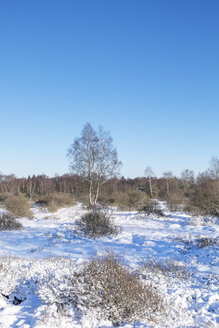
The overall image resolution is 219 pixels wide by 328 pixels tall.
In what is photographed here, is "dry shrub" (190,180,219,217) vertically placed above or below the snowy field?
above

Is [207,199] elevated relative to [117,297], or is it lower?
elevated

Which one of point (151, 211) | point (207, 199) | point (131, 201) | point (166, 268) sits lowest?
point (166, 268)

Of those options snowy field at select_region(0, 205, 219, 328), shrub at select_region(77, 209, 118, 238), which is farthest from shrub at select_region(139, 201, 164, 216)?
shrub at select_region(77, 209, 118, 238)

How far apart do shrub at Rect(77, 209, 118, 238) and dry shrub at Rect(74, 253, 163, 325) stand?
6151 mm

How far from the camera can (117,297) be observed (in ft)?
12.1

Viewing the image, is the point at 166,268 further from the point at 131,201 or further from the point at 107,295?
the point at 131,201

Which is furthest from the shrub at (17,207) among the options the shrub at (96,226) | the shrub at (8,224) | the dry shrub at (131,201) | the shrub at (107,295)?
the shrub at (107,295)

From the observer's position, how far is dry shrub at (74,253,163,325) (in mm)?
3598

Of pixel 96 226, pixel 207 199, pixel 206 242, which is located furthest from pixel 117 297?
pixel 207 199

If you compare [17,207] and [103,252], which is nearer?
[103,252]

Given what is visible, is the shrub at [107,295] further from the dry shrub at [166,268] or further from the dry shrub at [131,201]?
the dry shrub at [131,201]

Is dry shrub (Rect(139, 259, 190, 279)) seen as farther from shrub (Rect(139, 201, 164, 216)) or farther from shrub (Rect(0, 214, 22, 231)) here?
shrub (Rect(139, 201, 164, 216))

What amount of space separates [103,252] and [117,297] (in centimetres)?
202

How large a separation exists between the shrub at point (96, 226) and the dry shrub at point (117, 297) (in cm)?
615
